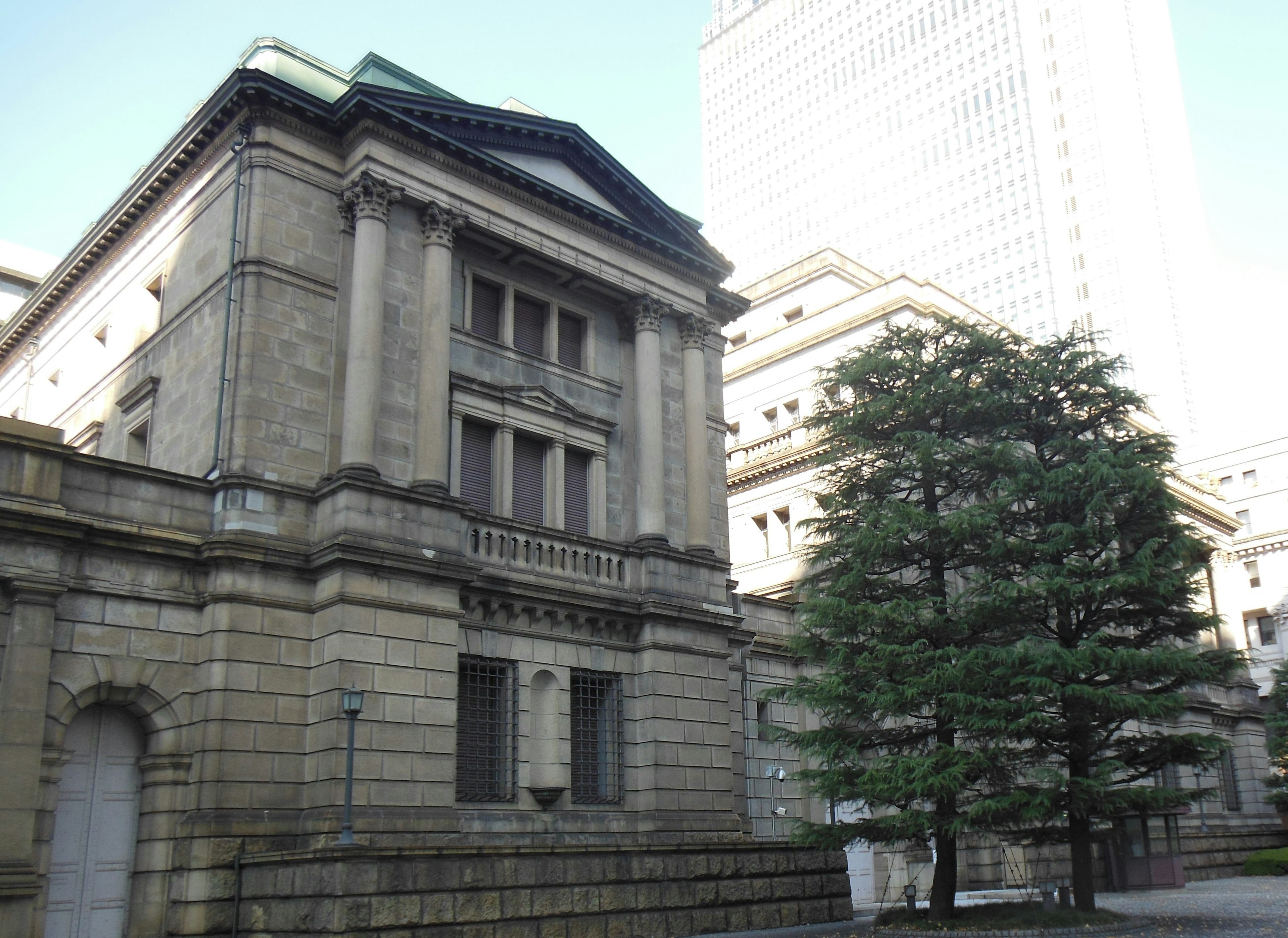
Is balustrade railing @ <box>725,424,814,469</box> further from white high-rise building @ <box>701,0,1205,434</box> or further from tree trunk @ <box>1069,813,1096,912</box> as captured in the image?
white high-rise building @ <box>701,0,1205,434</box>

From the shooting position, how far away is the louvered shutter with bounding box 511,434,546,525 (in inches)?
1107

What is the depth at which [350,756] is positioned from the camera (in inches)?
815

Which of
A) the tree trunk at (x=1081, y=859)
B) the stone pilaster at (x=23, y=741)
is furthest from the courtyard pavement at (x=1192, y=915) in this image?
the stone pilaster at (x=23, y=741)

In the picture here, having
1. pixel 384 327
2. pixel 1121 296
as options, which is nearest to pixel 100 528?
pixel 384 327

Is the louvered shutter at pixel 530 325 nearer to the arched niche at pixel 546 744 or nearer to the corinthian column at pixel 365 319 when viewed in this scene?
the corinthian column at pixel 365 319

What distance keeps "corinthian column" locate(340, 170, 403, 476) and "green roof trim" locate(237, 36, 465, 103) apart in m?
2.31

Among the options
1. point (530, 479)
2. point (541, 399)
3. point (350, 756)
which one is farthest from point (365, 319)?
point (350, 756)

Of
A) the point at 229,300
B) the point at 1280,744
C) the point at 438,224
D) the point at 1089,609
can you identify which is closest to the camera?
the point at 229,300

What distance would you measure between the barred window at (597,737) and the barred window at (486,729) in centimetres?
169

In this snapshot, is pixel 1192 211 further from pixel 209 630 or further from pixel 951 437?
pixel 209 630

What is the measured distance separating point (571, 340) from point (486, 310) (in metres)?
2.58

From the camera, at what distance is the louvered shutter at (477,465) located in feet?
89.0

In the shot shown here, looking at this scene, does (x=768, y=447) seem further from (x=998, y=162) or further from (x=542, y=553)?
(x=998, y=162)

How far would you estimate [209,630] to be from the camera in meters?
22.3
